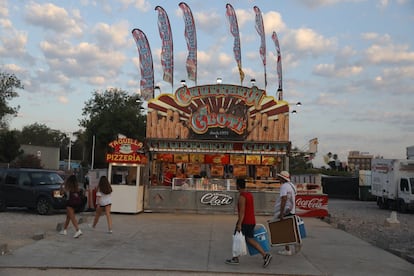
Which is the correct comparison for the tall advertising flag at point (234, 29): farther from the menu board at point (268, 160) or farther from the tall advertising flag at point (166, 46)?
the menu board at point (268, 160)

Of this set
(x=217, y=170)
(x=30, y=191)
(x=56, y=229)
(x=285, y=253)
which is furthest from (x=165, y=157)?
(x=285, y=253)

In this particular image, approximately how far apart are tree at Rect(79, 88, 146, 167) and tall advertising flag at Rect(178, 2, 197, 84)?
33.2 m

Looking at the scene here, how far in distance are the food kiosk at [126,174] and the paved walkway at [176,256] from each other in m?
4.44

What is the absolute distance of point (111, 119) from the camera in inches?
2293

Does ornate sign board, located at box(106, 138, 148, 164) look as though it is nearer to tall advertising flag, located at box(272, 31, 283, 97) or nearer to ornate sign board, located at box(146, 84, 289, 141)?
ornate sign board, located at box(146, 84, 289, 141)

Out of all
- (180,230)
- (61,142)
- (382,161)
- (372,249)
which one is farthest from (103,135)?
(61,142)

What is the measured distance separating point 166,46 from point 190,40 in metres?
1.17

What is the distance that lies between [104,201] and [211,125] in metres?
8.76

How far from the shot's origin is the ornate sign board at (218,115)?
20.6m

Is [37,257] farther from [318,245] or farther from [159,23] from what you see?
[159,23]

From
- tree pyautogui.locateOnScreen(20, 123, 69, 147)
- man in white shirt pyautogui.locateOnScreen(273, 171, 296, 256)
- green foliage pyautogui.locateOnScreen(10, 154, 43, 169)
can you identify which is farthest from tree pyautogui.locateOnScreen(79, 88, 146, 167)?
tree pyautogui.locateOnScreen(20, 123, 69, 147)

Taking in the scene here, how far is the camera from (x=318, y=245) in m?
11.6

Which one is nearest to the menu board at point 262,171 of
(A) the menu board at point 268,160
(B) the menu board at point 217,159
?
(A) the menu board at point 268,160

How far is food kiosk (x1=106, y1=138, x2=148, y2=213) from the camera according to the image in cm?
1852
